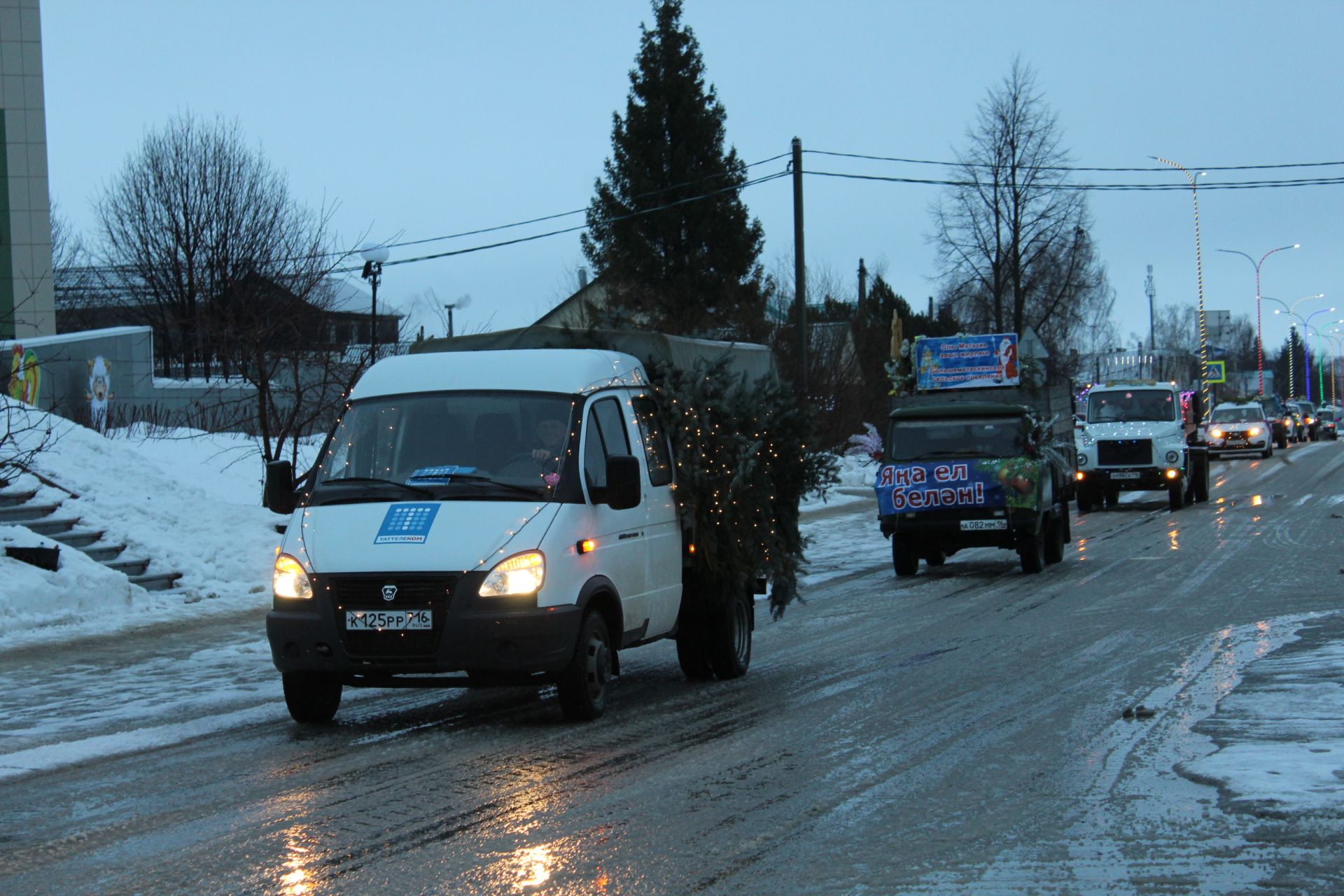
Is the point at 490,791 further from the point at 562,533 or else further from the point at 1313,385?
the point at 1313,385

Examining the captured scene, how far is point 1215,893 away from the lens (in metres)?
5.20

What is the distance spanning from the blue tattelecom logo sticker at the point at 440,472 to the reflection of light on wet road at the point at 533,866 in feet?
10.8

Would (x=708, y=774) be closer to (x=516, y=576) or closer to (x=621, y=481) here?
(x=516, y=576)

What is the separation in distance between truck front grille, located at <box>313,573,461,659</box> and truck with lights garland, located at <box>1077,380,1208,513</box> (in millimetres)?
23113

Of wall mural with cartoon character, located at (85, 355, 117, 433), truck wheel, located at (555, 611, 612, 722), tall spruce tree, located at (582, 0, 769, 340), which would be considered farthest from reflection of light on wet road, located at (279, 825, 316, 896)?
tall spruce tree, located at (582, 0, 769, 340)

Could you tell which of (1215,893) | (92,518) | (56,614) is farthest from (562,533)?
(92,518)

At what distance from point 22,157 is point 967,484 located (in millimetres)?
40324

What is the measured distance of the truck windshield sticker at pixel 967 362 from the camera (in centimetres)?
2172

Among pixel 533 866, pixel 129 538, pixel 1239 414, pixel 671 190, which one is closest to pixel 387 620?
pixel 533 866

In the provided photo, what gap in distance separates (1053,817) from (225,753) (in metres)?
4.60

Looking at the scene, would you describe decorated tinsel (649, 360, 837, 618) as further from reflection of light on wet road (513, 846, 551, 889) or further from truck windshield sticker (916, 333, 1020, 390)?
truck windshield sticker (916, 333, 1020, 390)

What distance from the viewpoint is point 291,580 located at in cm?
855

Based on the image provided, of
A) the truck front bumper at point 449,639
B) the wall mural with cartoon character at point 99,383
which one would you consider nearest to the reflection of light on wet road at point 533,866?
the truck front bumper at point 449,639

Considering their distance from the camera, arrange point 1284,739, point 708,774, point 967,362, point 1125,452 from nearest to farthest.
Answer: point 708,774, point 1284,739, point 967,362, point 1125,452
